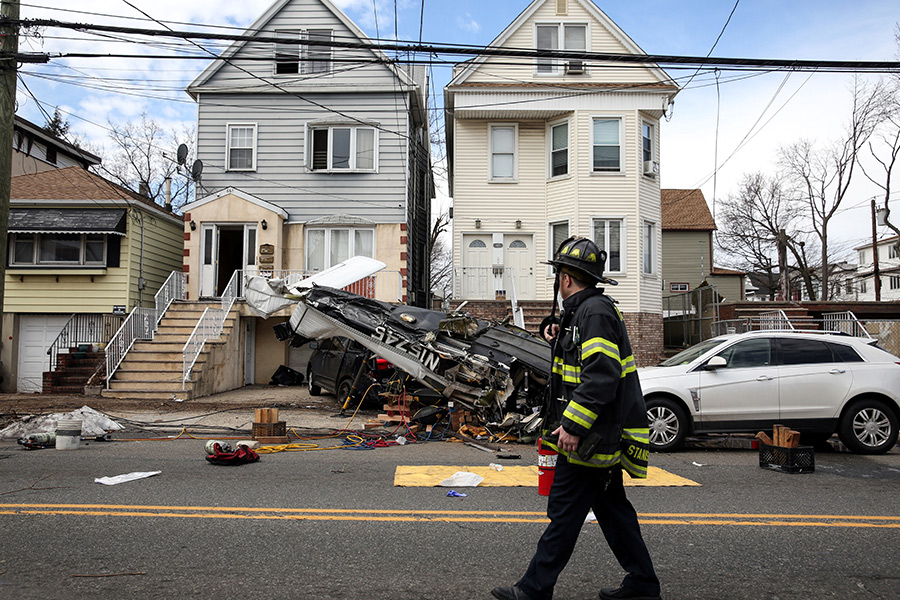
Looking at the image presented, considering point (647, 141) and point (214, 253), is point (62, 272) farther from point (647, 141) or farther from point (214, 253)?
point (647, 141)

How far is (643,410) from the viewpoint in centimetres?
354

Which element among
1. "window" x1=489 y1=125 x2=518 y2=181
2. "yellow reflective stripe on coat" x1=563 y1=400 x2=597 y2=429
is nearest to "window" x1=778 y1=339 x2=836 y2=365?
"yellow reflective stripe on coat" x1=563 y1=400 x2=597 y2=429

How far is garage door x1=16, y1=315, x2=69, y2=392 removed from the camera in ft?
62.8

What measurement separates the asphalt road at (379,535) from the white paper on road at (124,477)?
0.16m

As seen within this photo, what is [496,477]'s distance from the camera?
6883mm

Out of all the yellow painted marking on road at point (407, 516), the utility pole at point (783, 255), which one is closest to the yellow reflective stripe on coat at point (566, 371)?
the yellow painted marking on road at point (407, 516)

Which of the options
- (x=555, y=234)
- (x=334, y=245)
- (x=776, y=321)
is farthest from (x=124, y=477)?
(x=555, y=234)

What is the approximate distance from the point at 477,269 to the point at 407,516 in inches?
602

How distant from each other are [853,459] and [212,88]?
19.6 m

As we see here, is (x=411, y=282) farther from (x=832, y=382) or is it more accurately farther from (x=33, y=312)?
(x=832, y=382)

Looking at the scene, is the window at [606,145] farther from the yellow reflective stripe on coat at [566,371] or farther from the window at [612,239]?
the yellow reflective stripe on coat at [566,371]

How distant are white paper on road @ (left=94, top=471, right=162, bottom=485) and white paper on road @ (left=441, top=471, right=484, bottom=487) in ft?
10.1

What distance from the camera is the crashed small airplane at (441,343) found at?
387 inches

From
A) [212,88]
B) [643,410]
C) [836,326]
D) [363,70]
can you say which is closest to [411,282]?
[363,70]
